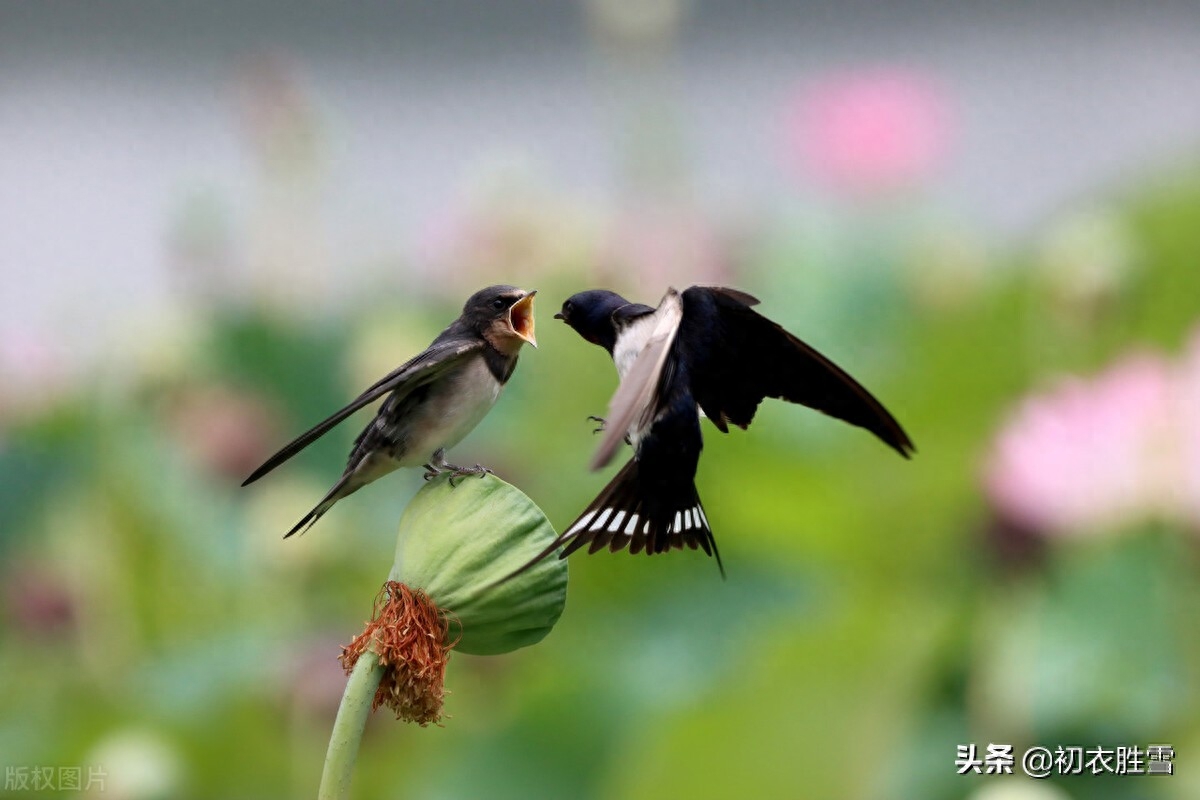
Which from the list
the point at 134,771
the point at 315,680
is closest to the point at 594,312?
the point at 134,771

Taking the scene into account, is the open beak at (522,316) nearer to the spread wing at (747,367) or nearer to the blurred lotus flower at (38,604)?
the spread wing at (747,367)

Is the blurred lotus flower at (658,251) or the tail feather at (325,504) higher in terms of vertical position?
the blurred lotus flower at (658,251)

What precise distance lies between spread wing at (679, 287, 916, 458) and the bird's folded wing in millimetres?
35

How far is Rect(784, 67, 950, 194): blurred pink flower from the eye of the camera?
6.99 feet

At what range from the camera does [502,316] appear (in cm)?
40

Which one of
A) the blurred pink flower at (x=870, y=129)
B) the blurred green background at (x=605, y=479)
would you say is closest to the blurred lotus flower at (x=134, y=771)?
the blurred green background at (x=605, y=479)

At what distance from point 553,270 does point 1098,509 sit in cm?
66

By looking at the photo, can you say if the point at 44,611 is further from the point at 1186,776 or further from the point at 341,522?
the point at 1186,776

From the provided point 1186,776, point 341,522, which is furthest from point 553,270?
point 1186,776

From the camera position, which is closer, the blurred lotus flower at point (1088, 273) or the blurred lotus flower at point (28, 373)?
the blurred lotus flower at point (1088, 273)

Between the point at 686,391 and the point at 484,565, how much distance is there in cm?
9

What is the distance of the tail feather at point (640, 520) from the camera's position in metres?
0.36

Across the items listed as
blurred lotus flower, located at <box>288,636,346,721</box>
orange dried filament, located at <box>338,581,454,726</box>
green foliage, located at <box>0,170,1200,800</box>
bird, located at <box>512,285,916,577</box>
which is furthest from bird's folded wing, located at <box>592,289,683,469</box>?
blurred lotus flower, located at <box>288,636,346,721</box>

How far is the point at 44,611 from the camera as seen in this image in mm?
1732
